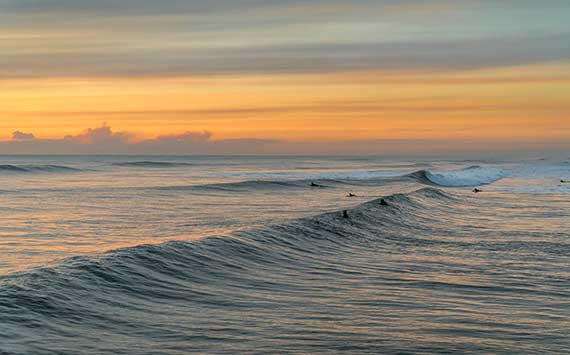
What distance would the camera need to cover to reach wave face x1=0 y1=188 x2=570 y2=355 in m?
9.58

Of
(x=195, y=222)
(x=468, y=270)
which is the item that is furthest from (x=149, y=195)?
(x=468, y=270)

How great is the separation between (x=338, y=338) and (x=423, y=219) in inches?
753

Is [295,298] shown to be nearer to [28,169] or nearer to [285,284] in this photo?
[285,284]

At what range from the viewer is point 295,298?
12469mm

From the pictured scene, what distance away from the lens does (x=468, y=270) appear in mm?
15430

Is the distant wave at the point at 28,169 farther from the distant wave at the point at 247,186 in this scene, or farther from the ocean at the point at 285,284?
the ocean at the point at 285,284

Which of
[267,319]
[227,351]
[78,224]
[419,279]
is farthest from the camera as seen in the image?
[78,224]

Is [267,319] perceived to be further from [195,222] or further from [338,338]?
[195,222]

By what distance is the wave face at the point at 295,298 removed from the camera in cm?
958

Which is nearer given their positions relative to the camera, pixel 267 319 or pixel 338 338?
pixel 338 338

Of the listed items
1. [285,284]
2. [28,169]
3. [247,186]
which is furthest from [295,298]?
[28,169]

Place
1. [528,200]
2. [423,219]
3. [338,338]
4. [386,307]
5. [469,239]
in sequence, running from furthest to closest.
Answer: [528,200] < [423,219] < [469,239] < [386,307] < [338,338]

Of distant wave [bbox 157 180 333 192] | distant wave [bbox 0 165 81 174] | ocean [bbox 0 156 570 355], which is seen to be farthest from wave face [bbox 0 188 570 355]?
distant wave [bbox 0 165 81 174]

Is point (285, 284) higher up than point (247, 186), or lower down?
lower down
